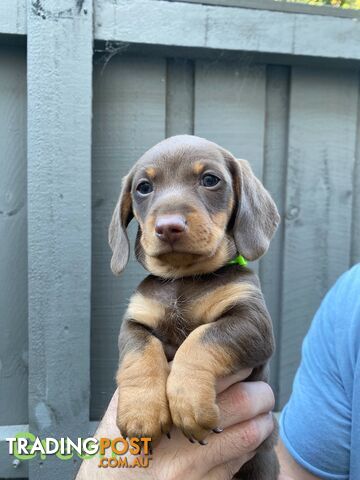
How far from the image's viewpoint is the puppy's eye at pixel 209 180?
191 centimetres

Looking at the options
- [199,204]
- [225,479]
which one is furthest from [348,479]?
[199,204]

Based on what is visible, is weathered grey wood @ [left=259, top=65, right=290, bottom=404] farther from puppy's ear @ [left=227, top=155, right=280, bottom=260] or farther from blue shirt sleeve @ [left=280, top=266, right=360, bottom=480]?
puppy's ear @ [left=227, top=155, right=280, bottom=260]

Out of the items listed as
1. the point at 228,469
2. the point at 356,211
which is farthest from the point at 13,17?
the point at 228,469

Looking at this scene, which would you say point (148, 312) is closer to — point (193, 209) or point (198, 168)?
point (193, 209)

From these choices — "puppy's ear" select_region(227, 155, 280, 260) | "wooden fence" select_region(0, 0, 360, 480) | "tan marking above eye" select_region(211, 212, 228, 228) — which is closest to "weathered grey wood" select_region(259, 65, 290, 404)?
"wooden fence" select_region(0, 0, 360, 480)

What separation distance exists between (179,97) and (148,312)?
1.22m

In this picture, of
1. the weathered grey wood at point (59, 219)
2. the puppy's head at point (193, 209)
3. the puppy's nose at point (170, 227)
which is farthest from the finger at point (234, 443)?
the weathered grey wood at point (59, 219)

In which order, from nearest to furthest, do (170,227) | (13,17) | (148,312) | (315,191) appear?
1. (170,227)
2. (148,312)
3. (13,17)
4. (315,191)

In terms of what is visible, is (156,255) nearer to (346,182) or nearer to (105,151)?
(105,151)

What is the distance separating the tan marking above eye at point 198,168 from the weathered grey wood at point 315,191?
86 cm

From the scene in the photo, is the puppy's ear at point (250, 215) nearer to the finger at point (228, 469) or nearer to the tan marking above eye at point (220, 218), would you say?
the tan marking above eye at point (220, 218)

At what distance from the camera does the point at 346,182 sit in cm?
265

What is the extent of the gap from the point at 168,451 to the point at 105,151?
4.70 ft

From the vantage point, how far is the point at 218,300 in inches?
70.0
